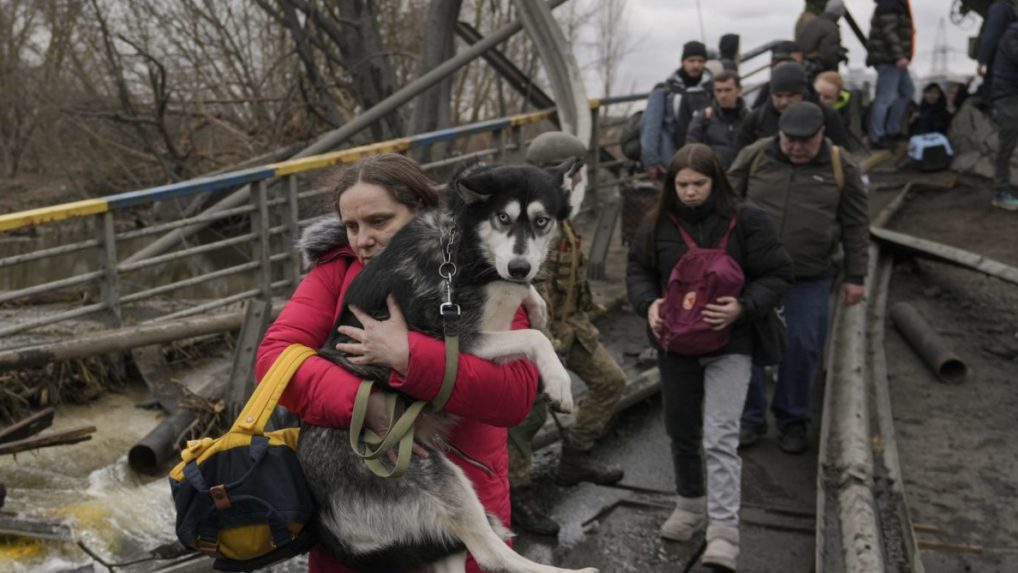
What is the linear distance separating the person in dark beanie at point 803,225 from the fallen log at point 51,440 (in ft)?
13.3

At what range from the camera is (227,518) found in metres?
2.26

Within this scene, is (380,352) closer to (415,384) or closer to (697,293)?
(415,384)

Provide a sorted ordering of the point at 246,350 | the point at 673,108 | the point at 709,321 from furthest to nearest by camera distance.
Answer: the point at 673,108 < the point at 246,350 < the point at 709,321

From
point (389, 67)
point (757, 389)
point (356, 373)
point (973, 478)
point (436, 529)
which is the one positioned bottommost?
point (973, 478)

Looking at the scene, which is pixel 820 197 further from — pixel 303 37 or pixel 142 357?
pixel 303 37

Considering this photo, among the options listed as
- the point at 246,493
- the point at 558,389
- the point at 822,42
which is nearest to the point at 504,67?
the point at 822,42

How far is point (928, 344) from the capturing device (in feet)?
27.2

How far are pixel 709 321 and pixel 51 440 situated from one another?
Answer: 3568mm

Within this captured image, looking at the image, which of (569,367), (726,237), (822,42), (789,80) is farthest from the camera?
(822,42)

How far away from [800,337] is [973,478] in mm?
1338

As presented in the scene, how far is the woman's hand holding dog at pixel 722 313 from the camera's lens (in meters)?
4.85

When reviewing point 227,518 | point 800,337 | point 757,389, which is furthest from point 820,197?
point 227,518

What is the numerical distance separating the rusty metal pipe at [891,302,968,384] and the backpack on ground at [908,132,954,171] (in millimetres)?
6561

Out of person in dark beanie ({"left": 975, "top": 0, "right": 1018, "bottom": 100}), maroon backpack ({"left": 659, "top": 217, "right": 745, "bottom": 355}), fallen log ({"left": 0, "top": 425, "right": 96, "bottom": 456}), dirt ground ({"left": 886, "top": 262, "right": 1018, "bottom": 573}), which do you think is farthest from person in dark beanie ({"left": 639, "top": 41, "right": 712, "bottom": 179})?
fallen log ({"left": 0, "top": 425, "right": 96, "bottom": 456})
